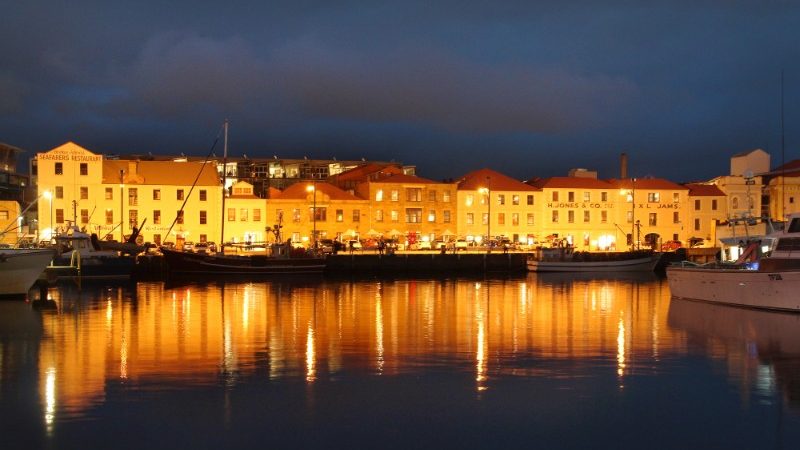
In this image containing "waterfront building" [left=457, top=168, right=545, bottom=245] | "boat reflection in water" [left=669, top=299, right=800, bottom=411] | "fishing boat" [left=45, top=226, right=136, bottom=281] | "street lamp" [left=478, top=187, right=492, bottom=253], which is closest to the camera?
"boat reflection in water" [left=669, top=299, right=800, bottom=411]

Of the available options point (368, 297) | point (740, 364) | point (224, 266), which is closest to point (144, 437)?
point (740, 364)

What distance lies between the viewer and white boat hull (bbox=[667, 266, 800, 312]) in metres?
28.2

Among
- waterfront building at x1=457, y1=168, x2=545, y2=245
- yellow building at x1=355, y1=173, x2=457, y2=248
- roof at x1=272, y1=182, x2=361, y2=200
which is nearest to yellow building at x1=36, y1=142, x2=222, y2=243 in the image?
roof at x1=272, y1=182, x2=361, y2=200

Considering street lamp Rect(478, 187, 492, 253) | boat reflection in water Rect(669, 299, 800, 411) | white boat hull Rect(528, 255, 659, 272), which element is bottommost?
boat reflection in water Rect(669, 299, 800, 411)

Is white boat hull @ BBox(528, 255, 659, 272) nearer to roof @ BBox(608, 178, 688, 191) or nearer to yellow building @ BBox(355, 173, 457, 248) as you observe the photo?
yellow building @ BBox(355, 173, 457, 248)

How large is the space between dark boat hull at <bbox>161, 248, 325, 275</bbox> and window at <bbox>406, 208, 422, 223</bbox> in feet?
71.4

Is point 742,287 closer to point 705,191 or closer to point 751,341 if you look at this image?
point 751,341

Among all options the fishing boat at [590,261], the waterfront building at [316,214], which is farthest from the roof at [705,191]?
the waterfront building at [316,214]

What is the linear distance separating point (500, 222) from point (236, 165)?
3510 centimetres

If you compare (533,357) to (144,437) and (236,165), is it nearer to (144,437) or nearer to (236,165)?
(144,437)

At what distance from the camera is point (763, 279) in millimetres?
29031

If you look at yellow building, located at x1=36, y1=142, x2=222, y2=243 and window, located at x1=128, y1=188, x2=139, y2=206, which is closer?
yellow building, located at x1=36, y1=142, x2=222, y2=243

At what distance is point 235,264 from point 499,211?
32.6 metres

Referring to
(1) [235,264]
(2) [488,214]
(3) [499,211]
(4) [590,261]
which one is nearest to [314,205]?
(2) [488,214]
